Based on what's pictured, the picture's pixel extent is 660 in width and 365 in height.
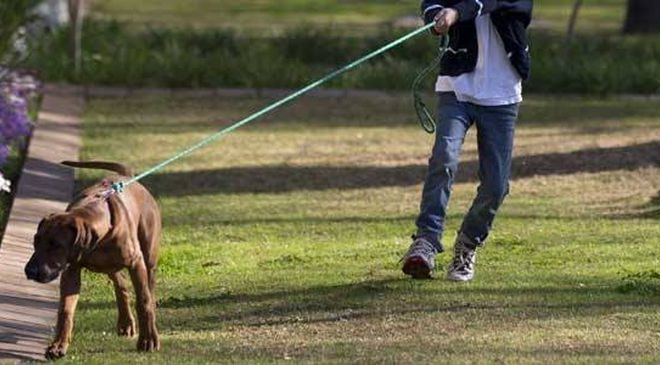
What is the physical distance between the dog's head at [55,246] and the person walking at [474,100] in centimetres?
228

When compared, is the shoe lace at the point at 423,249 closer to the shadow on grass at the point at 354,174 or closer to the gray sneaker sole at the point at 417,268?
the gray sneaker sole at the point at 417,268

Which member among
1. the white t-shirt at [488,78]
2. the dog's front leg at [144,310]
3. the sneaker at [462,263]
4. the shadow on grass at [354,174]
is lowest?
the shadow on grass at [354,174]

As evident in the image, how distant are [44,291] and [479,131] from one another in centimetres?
222

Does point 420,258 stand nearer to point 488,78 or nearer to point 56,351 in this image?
point 488,78

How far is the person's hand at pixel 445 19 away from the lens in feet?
28.4

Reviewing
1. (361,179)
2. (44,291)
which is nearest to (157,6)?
(361,179)

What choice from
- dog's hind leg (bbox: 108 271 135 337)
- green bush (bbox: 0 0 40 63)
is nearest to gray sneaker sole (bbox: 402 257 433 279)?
dog's hind leg (bbox: 108 271 135 337)

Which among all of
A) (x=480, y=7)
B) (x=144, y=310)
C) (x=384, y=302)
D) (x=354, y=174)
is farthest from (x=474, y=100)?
(x=354, y=174)

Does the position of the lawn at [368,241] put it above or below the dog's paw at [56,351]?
below

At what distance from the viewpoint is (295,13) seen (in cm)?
3173

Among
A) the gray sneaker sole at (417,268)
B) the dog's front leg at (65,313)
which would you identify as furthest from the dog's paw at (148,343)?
the gray sneaker sole at (417,268)

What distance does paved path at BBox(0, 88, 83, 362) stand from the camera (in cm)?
802

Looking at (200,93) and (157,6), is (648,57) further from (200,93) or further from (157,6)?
(157,6)

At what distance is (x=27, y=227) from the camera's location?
35.9ft
